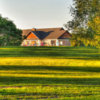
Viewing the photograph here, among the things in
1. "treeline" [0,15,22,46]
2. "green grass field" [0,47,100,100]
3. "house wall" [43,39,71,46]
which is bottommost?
"green grass field" [0,47,100,100]

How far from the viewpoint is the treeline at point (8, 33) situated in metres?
50.5

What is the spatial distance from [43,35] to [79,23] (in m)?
51.6

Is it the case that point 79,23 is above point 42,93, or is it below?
above

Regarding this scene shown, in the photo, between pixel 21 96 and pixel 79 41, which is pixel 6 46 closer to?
pixel 79 41

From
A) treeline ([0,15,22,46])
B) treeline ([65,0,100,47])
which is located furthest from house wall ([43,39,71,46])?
treeline ([65,0,100,47])

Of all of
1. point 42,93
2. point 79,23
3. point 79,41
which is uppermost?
point 79,23

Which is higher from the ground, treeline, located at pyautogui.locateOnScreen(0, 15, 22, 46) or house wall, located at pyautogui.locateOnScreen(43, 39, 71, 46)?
treeline, located at pyautogui.locateOnScreen(0, 15, 22, 46)

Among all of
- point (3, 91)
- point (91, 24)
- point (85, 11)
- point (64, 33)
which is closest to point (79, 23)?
point (85, 11)

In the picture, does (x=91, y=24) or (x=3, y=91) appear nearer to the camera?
(x=3, y=91)

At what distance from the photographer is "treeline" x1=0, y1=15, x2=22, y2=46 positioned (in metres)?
50.5

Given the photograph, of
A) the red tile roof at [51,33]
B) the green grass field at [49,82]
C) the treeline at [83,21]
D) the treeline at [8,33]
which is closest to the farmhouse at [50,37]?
the red tile roof at [51,33]

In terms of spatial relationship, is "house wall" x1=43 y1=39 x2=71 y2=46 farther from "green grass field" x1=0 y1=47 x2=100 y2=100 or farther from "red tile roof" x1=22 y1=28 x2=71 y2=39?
"green grass field" x1=0 y1=47 x2=100 y2=100

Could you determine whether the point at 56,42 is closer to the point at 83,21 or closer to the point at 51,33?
the point at 51,33

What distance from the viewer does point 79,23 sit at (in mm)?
31406
